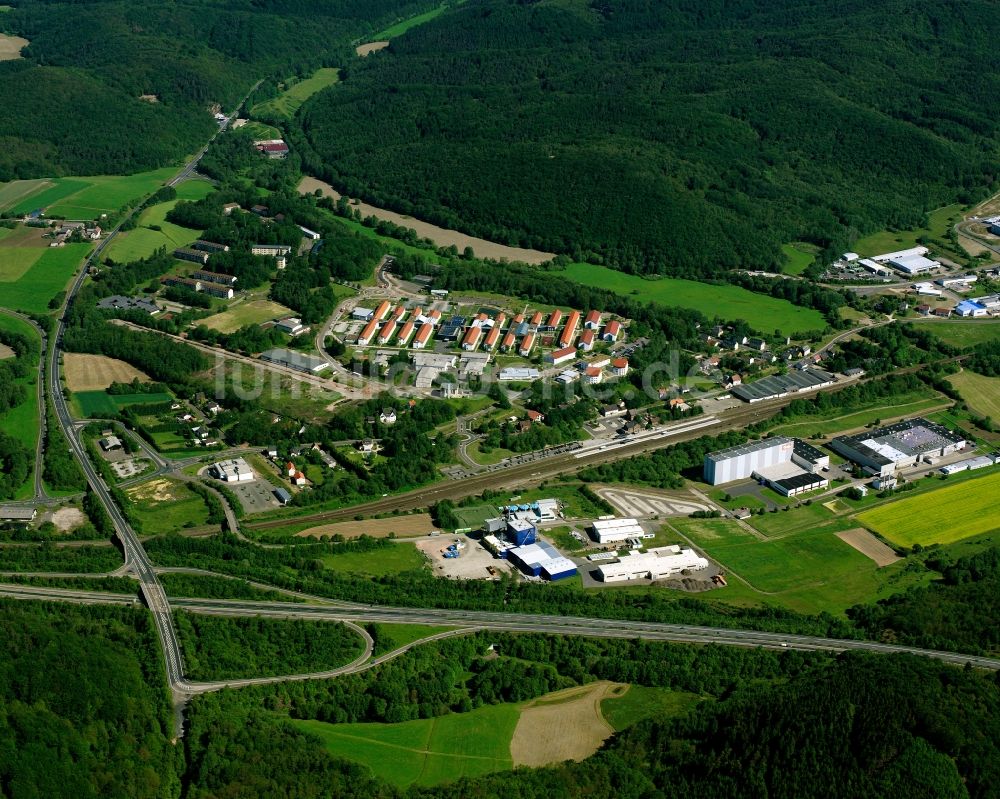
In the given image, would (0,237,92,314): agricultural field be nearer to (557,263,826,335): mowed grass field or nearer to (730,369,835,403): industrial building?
(557,263,826,335): mowed grass field

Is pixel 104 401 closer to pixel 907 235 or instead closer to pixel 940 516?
pixel 940 516

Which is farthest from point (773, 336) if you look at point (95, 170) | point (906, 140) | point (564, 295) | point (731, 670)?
point (95, 170)

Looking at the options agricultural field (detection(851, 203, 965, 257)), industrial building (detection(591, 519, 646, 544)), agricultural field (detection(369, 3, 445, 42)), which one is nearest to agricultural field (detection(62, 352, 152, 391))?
industrial building (detection(591, 519, 646, 544))

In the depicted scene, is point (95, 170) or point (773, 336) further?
point (95, 170)

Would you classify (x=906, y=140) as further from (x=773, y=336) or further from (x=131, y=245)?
(x=131, y=245)

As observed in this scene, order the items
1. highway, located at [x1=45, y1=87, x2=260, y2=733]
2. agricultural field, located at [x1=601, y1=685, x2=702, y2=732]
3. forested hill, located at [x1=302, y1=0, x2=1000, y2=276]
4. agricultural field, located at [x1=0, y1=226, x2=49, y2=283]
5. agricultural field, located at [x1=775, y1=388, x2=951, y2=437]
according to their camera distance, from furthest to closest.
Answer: forested hill, located at [x1=302, y1=0, x2=1000, y2=276], agricultural field, located at [x1=0, y1=226, x2=49, y2=283], agricultural field, located at [x1=775, y1=388, x2=951, y2=437], highway, located at [x1=45, y1=87, x2=260, y2=733], agricultural field, located at [x1=601, y1=685, x2=702, y2=732]

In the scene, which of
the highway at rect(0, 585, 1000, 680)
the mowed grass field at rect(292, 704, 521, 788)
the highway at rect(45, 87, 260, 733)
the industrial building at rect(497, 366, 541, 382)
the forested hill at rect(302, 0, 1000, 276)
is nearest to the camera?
the mowed grass field at rect(292, 704, 521, 788)
